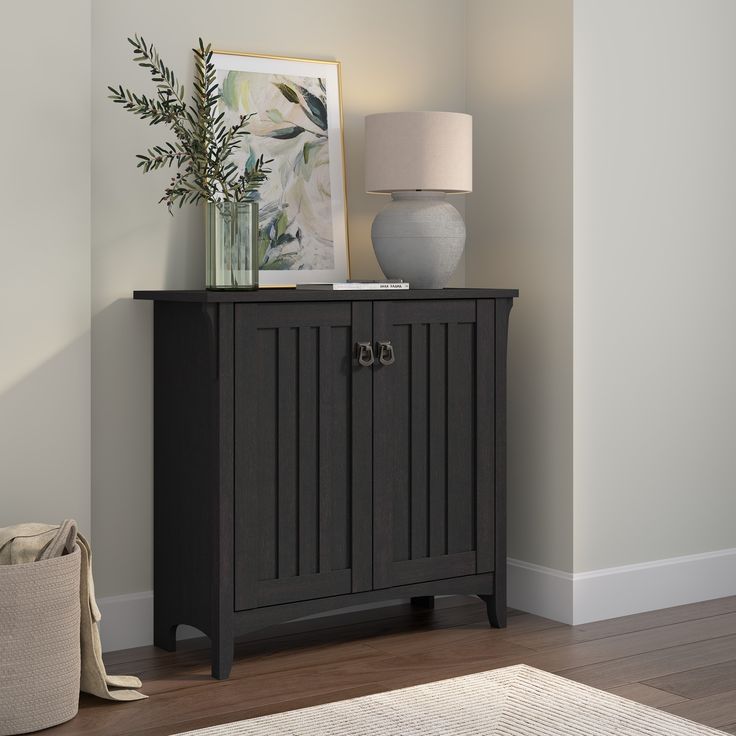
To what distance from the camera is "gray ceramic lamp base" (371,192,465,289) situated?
337 centimetres

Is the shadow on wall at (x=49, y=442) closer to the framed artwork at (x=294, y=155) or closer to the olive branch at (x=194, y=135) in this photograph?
the olive branch at (x=194, y=135)

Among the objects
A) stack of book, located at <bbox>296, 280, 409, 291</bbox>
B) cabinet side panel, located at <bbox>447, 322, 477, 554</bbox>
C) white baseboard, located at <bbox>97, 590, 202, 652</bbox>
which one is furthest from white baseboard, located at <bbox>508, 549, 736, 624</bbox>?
white baseboard, located at <bbox>97, 590, 202, 652</bbox>

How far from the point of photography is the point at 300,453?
3053 millimetres

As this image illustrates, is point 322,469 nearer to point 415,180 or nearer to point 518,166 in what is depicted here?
point 415,180

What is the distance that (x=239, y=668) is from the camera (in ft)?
9.93

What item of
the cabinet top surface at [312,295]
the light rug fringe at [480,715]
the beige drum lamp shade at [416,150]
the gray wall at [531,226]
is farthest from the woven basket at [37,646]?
the gray wall at [531,226]

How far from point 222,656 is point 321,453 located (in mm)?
590

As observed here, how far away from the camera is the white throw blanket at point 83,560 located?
2664 millimetres

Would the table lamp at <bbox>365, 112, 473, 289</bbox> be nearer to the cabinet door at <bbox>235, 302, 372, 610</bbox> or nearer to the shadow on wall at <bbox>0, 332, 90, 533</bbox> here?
the cabinet door at <bbox>235, 302, 372, 610</bbox>

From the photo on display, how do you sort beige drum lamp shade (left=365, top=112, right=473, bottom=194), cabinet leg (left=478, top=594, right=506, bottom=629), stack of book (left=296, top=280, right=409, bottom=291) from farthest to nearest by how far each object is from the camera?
cabinet leg (left=478, top=594, right=506, bottom=629), beige drum lamp shade (left=365, top=112, right=473, bottom=194), stack of book (left=296, top=280, right=409, bottom=291)

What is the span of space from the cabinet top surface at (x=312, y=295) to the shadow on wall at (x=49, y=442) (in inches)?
10.8

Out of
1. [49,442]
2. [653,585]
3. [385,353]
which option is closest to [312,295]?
[385,353]

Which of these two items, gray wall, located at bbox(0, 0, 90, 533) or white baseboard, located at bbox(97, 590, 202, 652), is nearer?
gray wall, located at bbox(0, 0, 90, 533)

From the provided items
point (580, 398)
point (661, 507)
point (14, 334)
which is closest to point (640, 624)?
point (661, 507)
